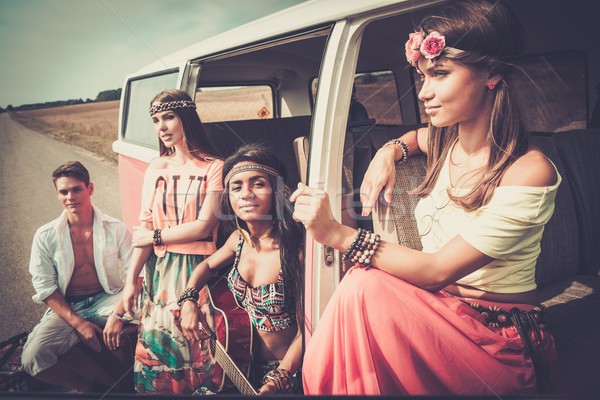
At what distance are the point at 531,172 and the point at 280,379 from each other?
4.07ft

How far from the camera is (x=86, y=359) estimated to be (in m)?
1.86

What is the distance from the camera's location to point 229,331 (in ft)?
5.83

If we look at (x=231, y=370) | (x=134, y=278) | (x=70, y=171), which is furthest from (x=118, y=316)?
(x=70, y=171)

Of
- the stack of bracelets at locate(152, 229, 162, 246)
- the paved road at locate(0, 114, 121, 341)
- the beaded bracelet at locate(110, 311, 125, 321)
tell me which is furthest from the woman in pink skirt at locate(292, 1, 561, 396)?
the paved road at locate(0, 114, 121, 341)

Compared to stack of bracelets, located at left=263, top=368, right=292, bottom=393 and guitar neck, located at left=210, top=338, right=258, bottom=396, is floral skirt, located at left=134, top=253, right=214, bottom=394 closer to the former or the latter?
guitar neck, located at left=210, top=338, right=258, bottom=396

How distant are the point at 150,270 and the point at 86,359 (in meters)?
0.54

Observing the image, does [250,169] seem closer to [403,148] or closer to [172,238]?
[172,238]

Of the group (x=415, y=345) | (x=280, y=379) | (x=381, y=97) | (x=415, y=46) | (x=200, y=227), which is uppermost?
(x=381, y=97)

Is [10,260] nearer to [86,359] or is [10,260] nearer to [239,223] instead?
[86,359]

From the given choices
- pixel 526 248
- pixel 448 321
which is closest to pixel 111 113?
pixel 448 321

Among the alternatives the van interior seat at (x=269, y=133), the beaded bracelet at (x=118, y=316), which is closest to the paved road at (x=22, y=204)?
the beaded bracelet at (x=118, y=316)

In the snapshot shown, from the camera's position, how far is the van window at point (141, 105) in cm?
223

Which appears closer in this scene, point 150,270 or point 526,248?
point 526,248

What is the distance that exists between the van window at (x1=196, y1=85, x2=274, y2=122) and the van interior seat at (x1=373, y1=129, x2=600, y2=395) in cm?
109
